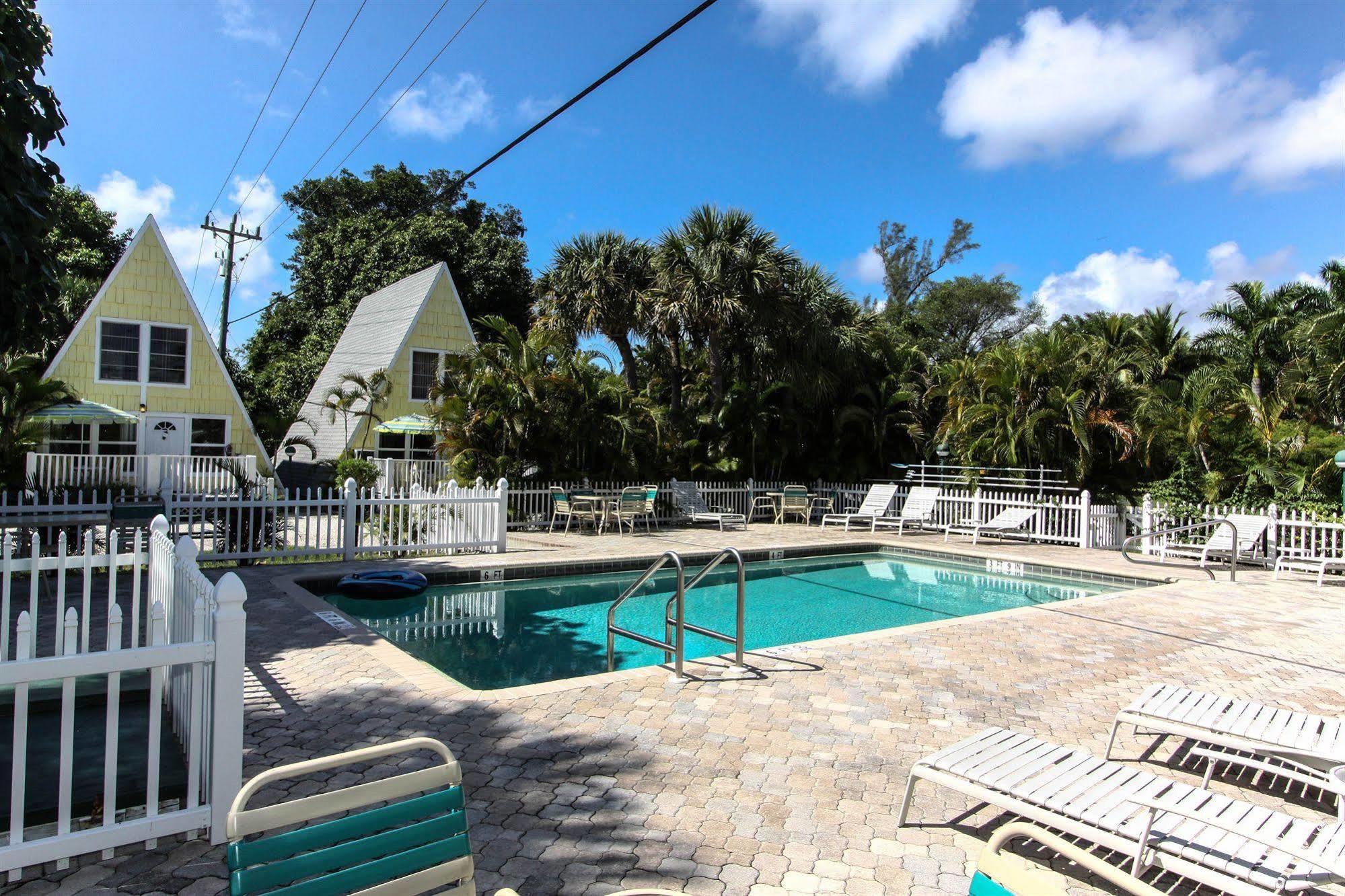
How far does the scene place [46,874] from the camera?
123 inches

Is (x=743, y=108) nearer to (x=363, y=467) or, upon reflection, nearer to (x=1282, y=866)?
(x=1282, y=866)

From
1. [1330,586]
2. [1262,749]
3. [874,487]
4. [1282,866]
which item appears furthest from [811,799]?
[874,487]

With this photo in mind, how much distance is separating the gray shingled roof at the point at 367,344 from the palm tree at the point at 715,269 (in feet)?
27.7

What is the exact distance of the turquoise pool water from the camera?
26.8 ft

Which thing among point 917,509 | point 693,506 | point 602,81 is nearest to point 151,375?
point 693,506

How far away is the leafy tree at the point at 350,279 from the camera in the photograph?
3234cm

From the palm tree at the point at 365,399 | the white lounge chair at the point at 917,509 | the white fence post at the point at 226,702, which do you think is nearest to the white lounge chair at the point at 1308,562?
the white lounge chair at the point at 917,509

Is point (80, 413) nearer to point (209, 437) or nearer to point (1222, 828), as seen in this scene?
point (209, 437)

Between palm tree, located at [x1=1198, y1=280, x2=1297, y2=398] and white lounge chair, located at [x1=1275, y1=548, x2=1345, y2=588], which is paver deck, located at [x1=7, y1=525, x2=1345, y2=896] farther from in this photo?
palm tree, located at [x1=1198, y1=280, x2=1297, y2=398]

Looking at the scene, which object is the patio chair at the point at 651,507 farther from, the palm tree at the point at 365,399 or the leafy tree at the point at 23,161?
the leafy tree at the point at 23,161

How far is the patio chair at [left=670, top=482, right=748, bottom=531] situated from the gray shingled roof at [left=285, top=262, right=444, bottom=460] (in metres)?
9.92

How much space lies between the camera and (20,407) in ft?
46.0

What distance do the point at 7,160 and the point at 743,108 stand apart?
9.49 m

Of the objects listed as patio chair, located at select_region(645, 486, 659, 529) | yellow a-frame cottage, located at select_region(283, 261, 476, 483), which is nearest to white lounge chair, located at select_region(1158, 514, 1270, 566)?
patio chair, located at select_region(645, 486, 659, 529)
